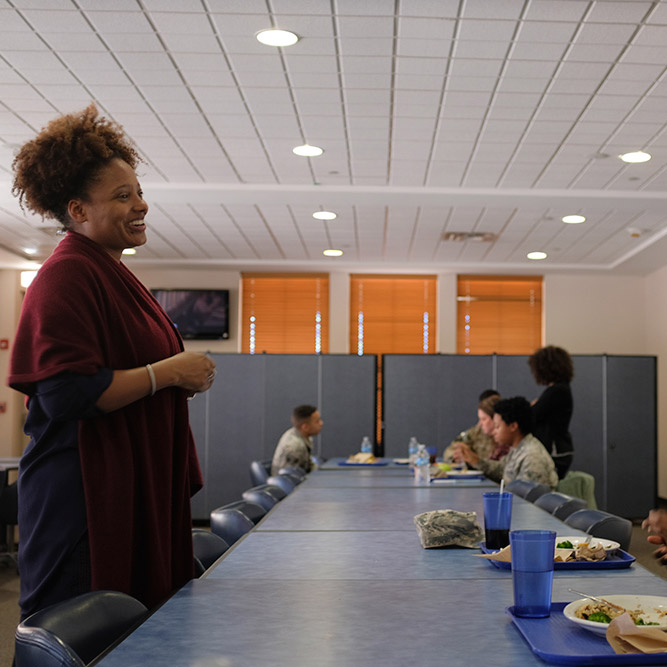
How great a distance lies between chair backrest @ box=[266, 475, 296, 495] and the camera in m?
5.12

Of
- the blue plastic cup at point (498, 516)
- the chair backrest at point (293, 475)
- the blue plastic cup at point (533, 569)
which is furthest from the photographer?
the chair backrest at point (293, 475)

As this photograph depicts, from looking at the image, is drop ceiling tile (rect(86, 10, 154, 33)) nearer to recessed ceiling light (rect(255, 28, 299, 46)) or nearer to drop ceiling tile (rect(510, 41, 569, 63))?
recessed ceiling light (rect(255, 28, 299, 46))

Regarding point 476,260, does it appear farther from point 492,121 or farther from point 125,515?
point 125,515

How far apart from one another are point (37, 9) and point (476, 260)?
24.3 feet

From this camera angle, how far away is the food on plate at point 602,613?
1.49 meters

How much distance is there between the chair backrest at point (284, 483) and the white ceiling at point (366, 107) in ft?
6.80

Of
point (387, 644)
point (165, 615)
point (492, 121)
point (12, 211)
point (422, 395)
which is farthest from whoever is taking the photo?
point (422, 395)

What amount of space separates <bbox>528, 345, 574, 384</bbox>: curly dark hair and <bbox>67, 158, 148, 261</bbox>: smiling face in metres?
5.03

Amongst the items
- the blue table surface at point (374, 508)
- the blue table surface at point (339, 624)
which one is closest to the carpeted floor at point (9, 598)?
the blue table surface at point (374, 508)

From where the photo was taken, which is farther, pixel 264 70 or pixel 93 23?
pixel 264 70

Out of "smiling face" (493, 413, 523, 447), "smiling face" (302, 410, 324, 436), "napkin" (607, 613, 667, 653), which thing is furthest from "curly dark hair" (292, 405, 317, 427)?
"napkin" (607, 613, 667, 653)

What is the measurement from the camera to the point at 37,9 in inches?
167

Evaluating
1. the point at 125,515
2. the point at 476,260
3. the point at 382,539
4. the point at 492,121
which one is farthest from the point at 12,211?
the point at 125,515

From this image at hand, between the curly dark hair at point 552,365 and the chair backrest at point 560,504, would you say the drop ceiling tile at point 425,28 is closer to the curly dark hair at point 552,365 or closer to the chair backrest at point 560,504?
the chair backrest at point 560,504
